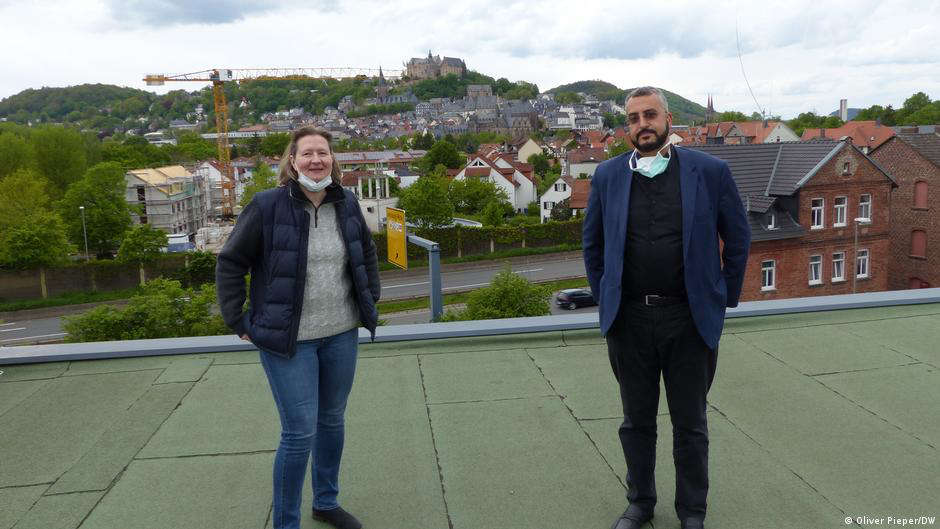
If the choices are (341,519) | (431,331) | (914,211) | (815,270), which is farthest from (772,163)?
(341,519)

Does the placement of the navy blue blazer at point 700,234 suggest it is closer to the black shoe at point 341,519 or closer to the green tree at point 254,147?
the black shoe at point 341,519

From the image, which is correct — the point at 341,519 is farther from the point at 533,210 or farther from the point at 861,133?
the point at 861,133

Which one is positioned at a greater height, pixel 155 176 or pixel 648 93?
pixel 155 176

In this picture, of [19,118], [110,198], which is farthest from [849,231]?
[19,118]

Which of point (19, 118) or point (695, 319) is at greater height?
Result: point (19, 118)

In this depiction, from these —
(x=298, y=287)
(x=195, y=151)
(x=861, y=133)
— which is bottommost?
(x=298, y=287)

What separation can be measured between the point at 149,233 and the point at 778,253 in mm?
31881

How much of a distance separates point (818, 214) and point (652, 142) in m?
24.3

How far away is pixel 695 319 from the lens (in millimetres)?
2365

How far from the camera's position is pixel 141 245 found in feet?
132

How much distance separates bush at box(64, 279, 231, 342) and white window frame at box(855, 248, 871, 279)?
20.5 metres

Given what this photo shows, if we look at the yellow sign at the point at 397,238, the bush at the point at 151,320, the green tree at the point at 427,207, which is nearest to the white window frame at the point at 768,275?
the yellow sign at the point at 397,238

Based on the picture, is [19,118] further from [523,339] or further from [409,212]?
[523,339]

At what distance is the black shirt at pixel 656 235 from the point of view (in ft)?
7.79
